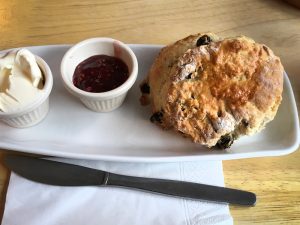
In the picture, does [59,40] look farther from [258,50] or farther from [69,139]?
[258,50]

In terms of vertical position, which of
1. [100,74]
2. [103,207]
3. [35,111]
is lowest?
[103,207]

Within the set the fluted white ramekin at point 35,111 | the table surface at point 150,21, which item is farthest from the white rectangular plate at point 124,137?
the table surface at point 150,21

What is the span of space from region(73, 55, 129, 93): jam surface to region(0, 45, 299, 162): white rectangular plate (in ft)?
0.39

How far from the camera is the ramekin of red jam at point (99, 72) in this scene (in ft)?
3.92

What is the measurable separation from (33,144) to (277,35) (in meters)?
1.07

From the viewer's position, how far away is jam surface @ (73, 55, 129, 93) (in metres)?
1.22

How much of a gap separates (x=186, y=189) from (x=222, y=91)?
13.2 inches

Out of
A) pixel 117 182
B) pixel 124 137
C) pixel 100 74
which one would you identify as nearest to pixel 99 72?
pixel 100 74

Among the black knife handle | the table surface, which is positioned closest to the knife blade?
the black knife handle

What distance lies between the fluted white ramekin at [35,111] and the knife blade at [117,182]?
0.15m

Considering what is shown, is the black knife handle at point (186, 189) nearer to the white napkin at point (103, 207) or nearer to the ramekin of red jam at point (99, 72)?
the white napkin at point (103, 207)

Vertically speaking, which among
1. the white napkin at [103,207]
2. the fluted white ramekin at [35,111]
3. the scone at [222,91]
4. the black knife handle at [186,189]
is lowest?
the white napkin at [103,207]

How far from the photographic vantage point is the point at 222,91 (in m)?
1.12

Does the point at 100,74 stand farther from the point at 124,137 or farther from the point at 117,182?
the point at 117,182
